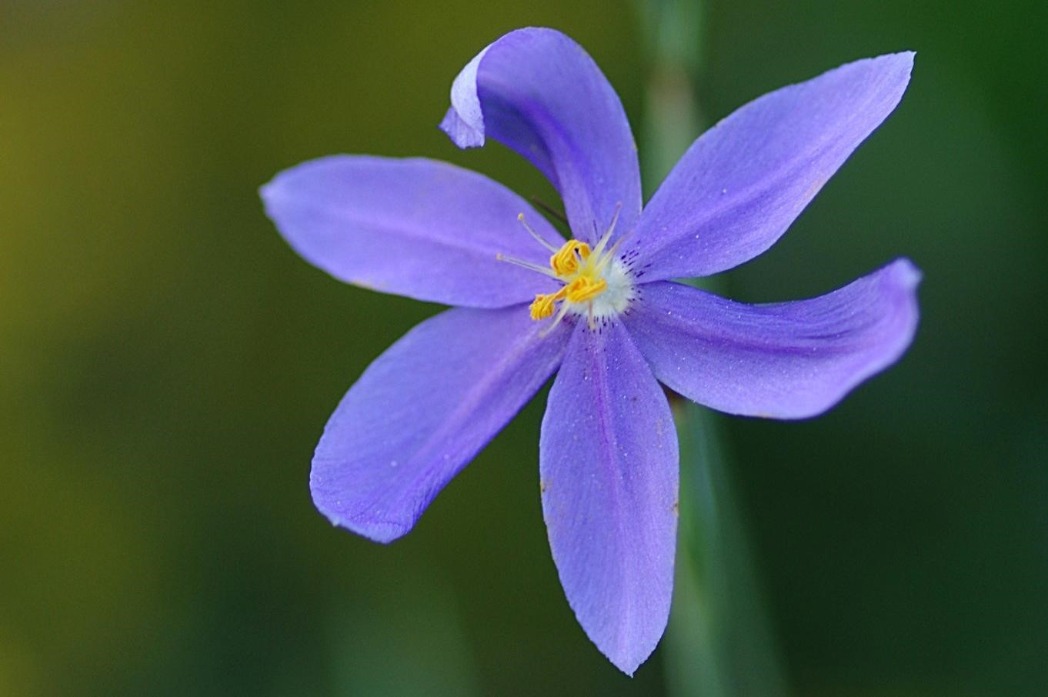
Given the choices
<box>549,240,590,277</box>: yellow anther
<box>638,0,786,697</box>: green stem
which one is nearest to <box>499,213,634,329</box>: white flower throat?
<box>549,240,590,277</box>: yellow anther

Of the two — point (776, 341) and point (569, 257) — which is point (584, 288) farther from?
point (776, 341)

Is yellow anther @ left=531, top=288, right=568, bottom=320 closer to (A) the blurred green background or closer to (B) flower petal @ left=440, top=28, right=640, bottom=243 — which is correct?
(B) flower petal @ left=440, top=28, right=640, bottom=243

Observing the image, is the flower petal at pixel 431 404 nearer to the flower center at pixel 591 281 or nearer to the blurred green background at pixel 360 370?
the flower center at pixel 591 281

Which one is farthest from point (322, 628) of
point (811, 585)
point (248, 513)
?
point (811, 585)

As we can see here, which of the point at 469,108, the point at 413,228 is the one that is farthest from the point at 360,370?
the point at 469,108

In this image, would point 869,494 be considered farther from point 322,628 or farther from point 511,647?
point 322,628
